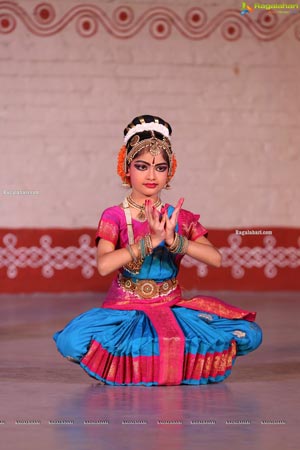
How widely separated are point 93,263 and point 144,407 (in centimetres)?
413

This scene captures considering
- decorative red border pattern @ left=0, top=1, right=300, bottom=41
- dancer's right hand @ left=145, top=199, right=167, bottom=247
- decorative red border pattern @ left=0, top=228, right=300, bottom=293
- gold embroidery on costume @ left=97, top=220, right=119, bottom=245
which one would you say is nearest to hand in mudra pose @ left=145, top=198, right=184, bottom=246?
dancer's right hand @ left=145, top=199, right=167, bottom=247

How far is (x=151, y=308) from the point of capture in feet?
14.9

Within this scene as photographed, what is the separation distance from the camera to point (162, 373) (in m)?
4.37

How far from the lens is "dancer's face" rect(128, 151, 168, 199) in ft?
15.1

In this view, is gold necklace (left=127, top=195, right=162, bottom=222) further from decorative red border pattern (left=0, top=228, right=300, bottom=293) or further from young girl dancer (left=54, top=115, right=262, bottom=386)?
decorative red border pattern (left=0, top=228, right=300, bottom=293)

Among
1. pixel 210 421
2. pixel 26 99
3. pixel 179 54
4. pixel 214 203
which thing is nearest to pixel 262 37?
pixel 179 54

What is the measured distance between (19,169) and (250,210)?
5.26 ft

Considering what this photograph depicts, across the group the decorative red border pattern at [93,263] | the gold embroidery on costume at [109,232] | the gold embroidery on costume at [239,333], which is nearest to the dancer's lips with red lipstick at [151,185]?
the gold embroidery on costume at [109,232]

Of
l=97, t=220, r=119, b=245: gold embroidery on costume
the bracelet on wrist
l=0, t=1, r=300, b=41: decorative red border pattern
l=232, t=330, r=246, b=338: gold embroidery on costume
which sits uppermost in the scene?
l=0, t=1, r=300, b=41: decorative red border pattern

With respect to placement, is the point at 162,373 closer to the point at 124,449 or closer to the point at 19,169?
the point at 124,449

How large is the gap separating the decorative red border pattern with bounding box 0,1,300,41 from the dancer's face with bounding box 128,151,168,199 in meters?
3.44

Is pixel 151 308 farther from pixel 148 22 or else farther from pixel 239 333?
pixel 148 22

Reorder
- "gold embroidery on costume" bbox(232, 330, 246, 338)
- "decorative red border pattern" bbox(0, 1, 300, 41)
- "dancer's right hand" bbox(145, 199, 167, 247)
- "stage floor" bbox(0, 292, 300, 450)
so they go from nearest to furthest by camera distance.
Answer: "stage floor" bbox(0, 292, 300, 450) < "dancer's right hand" bbox(145, 199, 167, 247) < "gold embroidery on costume" bbox(232, 330, 246, 338) < "decorative red border pattern" bbox(0, 1, 300, 41)

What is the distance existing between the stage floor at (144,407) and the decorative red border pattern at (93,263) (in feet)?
7.14
